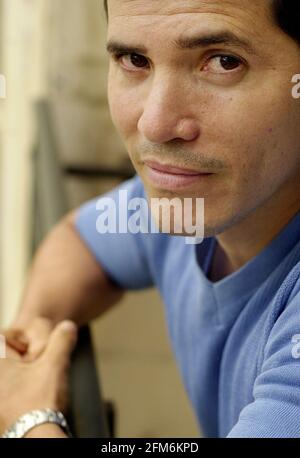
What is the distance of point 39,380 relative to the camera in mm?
1081

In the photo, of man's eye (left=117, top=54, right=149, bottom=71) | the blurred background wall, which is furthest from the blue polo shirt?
the blurred background wall

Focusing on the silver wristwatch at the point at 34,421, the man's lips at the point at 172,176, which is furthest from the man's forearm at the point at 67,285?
the man's lips at the point at 172,176

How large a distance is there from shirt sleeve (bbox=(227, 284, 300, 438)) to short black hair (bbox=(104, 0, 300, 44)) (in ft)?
0.83

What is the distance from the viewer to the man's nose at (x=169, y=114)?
769 mm

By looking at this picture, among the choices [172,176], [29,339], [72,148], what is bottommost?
[72,148]

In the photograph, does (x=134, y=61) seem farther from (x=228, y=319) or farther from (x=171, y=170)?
(x=228, y=319)

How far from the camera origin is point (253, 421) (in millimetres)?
707

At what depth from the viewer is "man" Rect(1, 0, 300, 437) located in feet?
2.45

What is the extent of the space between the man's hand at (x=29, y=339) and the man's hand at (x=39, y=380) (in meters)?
0.02

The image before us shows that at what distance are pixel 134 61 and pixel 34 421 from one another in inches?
18.2

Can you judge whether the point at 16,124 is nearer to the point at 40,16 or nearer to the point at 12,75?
the point at 12,75

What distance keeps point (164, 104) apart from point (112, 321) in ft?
4.64

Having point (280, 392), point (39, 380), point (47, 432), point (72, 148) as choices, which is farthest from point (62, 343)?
point (72, 148)

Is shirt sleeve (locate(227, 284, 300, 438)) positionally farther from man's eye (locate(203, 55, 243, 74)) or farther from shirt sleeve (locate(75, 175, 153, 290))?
shirt sleeve (locate(75, 175, 153, 290))
